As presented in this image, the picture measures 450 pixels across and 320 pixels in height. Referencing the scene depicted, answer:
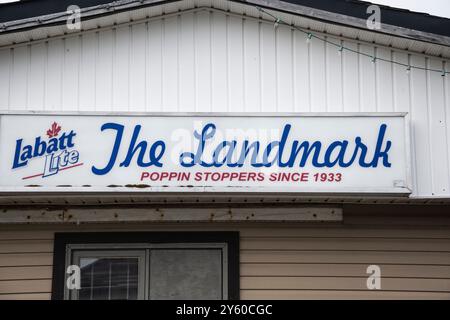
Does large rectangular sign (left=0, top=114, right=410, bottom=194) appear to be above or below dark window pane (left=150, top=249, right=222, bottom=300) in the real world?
above

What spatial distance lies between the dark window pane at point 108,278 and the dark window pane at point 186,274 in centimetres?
23

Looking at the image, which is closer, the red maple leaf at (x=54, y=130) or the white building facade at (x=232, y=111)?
the red maple leaf at (x=54, y=130)

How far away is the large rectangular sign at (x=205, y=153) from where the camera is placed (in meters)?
6.88

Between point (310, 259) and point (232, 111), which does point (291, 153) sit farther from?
point (310, 259)

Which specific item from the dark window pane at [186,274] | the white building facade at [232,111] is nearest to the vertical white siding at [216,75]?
the white building facade at [232,111]

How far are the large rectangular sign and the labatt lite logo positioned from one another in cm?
1

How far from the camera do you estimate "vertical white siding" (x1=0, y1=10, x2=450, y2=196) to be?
7.35 m

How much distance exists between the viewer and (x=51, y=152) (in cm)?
695

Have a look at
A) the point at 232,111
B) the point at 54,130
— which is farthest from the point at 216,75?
the point at 54,130

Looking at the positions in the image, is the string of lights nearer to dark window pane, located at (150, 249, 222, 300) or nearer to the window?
the window

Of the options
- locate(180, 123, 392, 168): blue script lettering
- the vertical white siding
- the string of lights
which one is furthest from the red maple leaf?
the string of lights

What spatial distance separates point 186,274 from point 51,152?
1.96 meters

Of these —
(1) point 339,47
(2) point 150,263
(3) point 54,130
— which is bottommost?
(2) point 150,263

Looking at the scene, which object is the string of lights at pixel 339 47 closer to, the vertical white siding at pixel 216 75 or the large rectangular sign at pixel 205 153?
the vertical white siding at pixel 216 75
